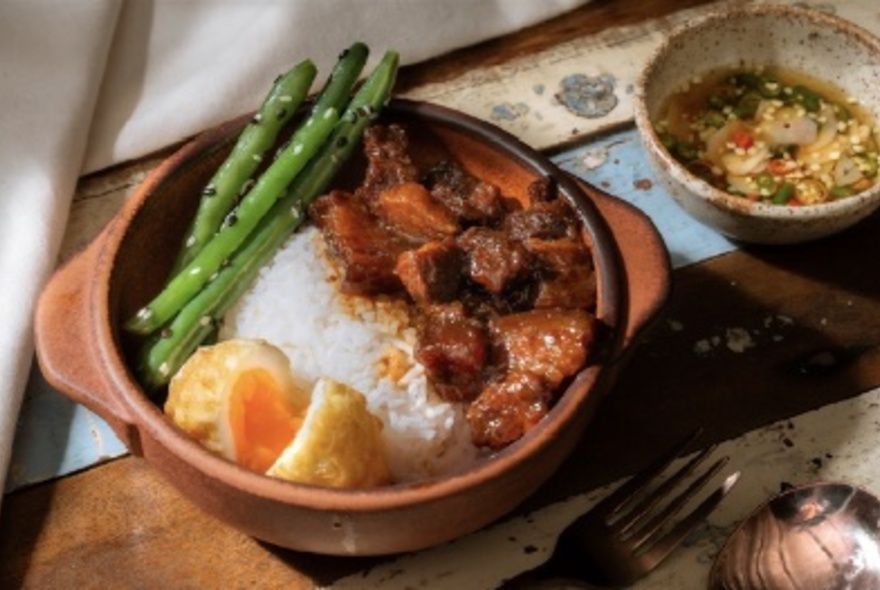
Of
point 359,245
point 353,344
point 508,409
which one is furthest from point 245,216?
point 508,409

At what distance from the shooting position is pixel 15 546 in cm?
236

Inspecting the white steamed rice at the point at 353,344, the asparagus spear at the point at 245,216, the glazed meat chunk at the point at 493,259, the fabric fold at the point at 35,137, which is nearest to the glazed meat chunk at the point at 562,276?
the glazed meat chunk at the point at 493,259

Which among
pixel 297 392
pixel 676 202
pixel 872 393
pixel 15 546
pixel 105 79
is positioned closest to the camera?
pixel 297 392

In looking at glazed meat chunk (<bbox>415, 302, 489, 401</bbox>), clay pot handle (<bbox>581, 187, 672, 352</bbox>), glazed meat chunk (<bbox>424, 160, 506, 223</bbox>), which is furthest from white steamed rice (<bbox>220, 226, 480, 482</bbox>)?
clay pot handle (<bbox>581, 187, 672, 352</bbox>)

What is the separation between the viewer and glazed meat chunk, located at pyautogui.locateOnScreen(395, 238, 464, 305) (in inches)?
90.9

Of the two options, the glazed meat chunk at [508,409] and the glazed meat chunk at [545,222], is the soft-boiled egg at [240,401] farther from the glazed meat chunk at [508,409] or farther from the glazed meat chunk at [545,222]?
the glazed meat chunk at [545,222]

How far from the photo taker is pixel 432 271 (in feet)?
7.59

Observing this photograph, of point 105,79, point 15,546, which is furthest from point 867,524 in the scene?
point 105,79

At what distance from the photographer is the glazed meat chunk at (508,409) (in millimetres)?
2123

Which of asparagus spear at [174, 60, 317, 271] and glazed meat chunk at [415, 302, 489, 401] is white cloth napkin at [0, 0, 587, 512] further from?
glazed meat chunk at [415, 302, 489, 401]

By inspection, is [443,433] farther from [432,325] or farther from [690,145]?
[690,145]

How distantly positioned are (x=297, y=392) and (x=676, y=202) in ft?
3.54

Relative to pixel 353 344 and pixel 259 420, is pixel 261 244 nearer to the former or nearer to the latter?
pixel 353 344

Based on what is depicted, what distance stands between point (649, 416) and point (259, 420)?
2.74ft
